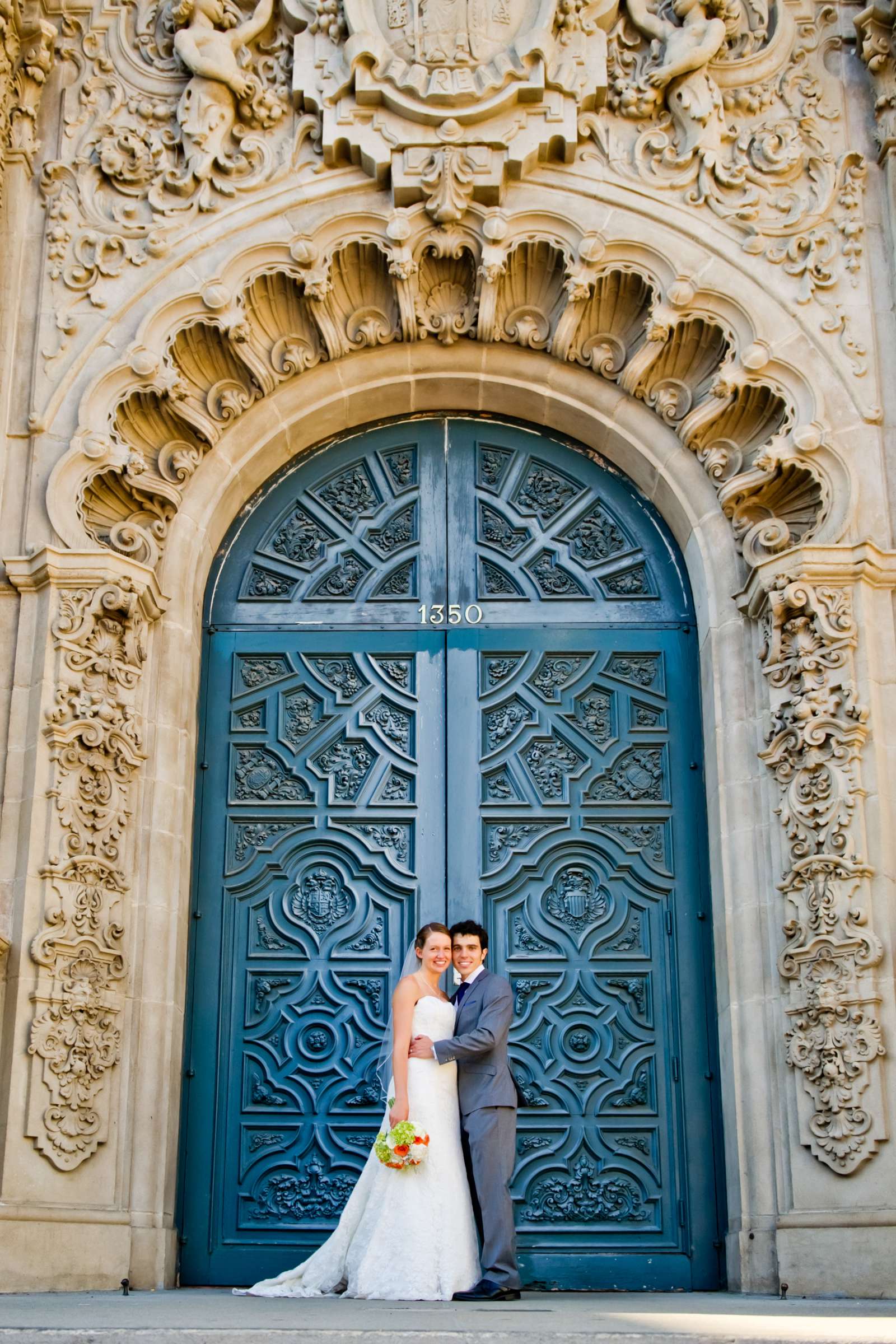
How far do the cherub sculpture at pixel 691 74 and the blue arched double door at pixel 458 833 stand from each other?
81.7 inches

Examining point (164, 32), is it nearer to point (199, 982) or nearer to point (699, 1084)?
point (199, 982)

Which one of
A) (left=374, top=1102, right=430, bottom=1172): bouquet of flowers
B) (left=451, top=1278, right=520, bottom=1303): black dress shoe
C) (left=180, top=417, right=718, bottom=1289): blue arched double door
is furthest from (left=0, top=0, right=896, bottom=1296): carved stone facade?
(left=374, top=1102, right=430, bottom=1172): bouquet of flowers

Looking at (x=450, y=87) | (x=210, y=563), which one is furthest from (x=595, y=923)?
(x=450, y=87)

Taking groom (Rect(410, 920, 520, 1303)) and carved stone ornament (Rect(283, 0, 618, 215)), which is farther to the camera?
carved stone ornament (Rect(283, 0, 618, 215))

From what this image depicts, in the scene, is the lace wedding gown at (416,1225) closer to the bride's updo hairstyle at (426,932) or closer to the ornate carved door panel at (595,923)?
the bride's updo hairstyle at (426,932)

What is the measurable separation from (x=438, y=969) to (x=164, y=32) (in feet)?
20.7

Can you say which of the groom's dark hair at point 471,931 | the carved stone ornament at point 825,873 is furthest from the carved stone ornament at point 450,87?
the groom's dark hair at point 471,931

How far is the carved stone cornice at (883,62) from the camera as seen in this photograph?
1030 centimetres

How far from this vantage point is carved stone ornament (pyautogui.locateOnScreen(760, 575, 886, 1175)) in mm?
8453

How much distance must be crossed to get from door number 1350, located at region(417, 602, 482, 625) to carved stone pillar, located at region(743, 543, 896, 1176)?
1650 millimetres

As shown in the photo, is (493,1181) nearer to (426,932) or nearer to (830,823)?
(426,932)

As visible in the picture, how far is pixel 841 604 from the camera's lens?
30.4ft

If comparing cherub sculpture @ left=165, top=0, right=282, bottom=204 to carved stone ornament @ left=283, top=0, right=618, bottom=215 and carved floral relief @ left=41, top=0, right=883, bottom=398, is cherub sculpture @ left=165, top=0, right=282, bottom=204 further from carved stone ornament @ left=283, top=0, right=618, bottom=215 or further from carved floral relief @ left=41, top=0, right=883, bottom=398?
carved stone ornament @ left=283, top=0, right=618, bottom=215

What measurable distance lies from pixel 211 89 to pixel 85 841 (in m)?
4.73
